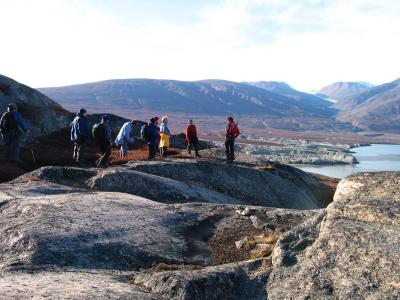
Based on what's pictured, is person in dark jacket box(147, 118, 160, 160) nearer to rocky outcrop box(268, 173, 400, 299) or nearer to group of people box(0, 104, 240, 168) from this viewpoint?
group of people box(0, 104, 240, 168)

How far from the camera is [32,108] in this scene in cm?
4459

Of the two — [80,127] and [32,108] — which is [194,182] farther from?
[32,108]

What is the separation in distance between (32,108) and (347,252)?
39979mm

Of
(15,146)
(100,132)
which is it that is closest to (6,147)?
(15,146)

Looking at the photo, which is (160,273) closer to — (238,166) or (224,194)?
(224,194)

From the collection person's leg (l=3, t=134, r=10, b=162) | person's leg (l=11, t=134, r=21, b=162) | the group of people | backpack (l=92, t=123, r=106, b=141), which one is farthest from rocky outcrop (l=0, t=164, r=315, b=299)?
person's leg (l=11, t=134, r=21, b=162)

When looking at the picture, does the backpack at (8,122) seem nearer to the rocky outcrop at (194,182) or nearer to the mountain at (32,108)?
the rocky outcrop at (194,182)

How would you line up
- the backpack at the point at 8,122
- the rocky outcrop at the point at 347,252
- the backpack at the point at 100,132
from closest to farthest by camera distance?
the rocky outcrop at the point at 347,252 < the backpack at the point at 8,122 < the backpack at the point at 100,132

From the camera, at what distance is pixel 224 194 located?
86.4 ft

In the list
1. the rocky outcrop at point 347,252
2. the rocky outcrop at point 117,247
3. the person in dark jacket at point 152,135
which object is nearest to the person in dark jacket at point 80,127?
the person in dark jacket at point 152,135

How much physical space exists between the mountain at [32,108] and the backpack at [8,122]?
1539 centimetres

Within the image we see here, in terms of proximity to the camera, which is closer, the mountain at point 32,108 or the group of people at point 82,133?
the group of people at point 82,133

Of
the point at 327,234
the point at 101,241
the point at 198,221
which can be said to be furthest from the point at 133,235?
the point at 327,234

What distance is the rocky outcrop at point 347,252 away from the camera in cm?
923
